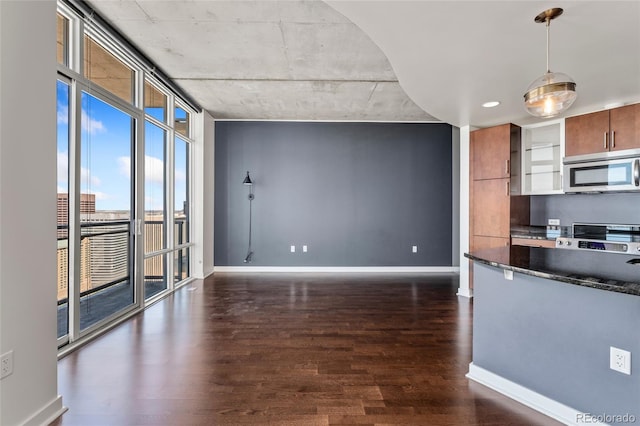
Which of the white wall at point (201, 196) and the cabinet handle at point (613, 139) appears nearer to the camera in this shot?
the cabinet handle at point (613, 139)

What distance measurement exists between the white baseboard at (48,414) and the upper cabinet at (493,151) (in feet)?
15.7

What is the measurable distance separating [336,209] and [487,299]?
3790 mm

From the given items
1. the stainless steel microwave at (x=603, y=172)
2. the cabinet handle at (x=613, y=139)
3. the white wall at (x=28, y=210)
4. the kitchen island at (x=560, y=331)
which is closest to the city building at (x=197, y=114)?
the white wall at (x=28, y=210)

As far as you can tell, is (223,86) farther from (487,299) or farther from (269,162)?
(487,299)

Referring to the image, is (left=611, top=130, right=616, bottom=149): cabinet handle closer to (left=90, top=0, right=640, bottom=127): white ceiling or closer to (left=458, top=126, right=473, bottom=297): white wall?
(left=90, top=0, right=640, bottom=127): white ceiling

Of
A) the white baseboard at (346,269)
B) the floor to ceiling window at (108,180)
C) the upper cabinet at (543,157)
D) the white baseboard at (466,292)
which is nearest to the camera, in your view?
the floor to ceiling window at (108,180)

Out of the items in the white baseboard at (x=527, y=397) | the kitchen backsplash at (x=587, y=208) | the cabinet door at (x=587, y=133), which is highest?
the cabinet door at (x=587, y=133)

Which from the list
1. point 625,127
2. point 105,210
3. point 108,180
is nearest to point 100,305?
point 105,210

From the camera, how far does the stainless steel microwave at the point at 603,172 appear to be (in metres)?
3.23

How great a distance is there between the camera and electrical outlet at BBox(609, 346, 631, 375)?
1.52 metres

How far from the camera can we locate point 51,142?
182 cm

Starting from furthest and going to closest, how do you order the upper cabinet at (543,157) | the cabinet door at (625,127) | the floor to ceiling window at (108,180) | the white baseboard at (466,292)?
the white baseboard at (466,292) < the upper cabinet at (543,157) < the cabinet door at (625,127) < the floor to ceiling window at (108,180)
